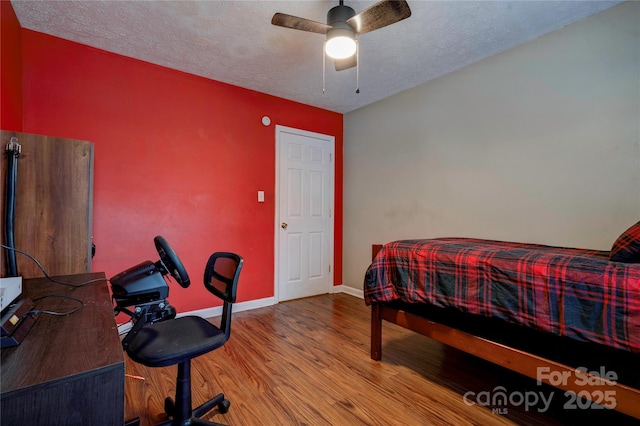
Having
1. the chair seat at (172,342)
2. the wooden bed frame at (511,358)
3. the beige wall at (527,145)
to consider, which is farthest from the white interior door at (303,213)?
the chair seat at (172,342)

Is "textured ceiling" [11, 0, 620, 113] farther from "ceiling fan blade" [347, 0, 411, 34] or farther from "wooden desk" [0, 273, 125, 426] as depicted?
"wooden desk" [0, 273, 125, 426]

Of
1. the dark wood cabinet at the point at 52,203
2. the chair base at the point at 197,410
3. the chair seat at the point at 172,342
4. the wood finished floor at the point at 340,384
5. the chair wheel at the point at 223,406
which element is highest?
the dark wood cabinet at the point at 52,203

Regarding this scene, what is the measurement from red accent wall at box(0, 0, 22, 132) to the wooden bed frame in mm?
2731

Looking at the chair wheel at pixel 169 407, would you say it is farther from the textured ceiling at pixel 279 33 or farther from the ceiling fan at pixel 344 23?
the textured ceiling at pixel 279 33

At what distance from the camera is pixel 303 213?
3873mm

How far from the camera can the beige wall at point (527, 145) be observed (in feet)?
6.75

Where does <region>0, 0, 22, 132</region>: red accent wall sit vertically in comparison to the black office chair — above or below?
above

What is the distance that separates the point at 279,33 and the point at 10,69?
5.94 feet

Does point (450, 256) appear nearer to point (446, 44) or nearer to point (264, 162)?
point (446, 44)

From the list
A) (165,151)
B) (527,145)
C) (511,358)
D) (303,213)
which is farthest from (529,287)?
(165,151)

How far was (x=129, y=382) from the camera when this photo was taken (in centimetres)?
195

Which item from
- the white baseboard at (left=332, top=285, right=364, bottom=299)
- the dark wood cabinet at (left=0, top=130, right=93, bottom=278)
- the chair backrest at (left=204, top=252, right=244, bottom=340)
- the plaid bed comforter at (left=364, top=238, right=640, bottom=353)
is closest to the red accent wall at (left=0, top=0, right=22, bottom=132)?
the dark wood cabinet at (left=0, top=130, right=93, bottom=278)

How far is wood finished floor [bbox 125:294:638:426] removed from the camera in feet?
5.34

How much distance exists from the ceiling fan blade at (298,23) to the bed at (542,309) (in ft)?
4.81
